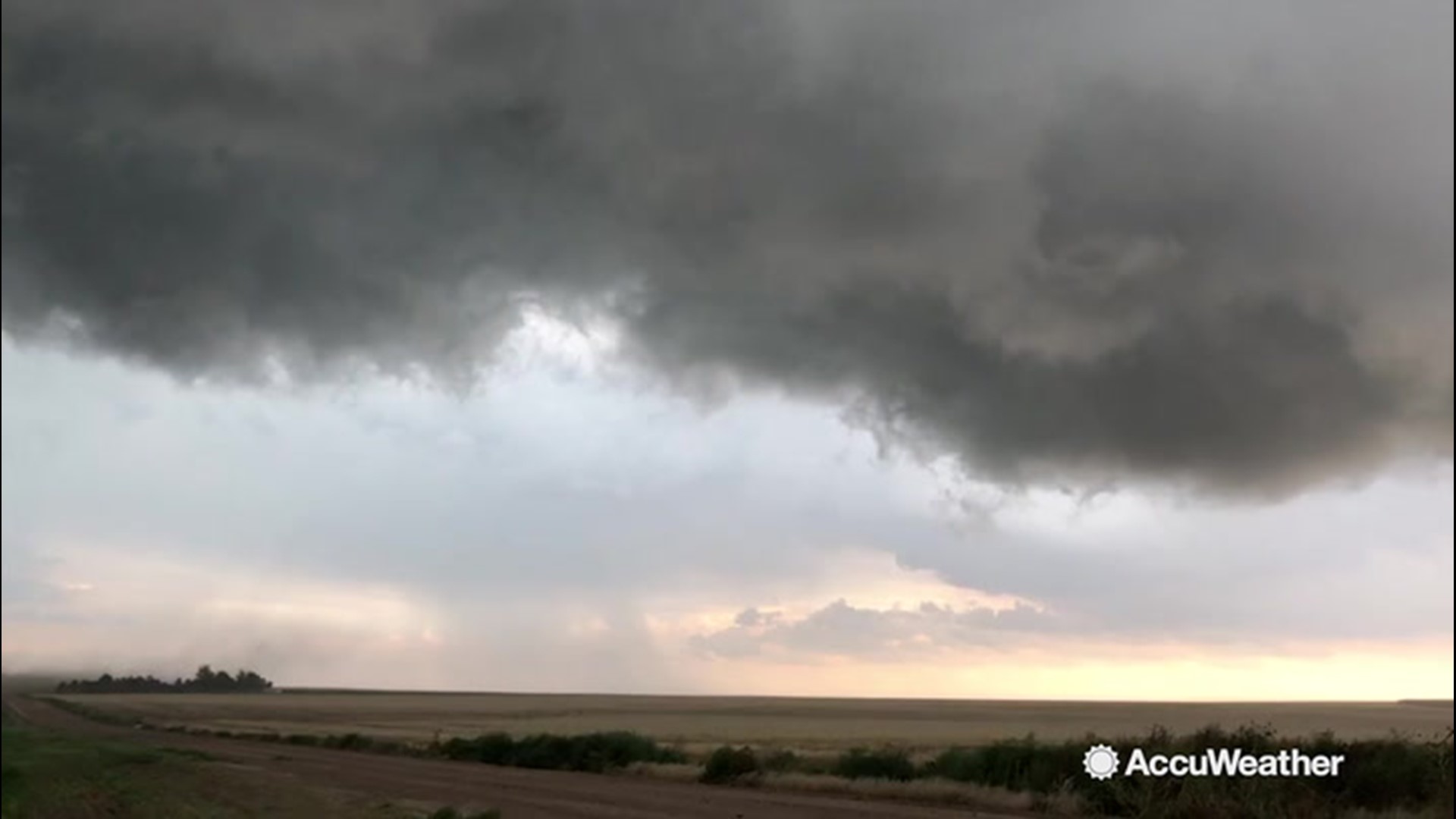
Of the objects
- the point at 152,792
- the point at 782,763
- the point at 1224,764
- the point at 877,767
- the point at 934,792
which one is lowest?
the point at 152,792

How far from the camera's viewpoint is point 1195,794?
23766mm

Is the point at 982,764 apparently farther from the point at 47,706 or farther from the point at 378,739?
the point at 47,706

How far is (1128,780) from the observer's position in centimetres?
2697

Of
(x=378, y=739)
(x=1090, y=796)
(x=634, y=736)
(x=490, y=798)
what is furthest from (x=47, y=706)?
(x=1090, y=796)

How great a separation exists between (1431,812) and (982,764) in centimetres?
1357

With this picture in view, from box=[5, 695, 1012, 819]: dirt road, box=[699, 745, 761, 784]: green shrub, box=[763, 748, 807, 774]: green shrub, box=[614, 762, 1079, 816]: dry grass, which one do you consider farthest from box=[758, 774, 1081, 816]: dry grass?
box=[763, 748, 807, 774]: green shrub

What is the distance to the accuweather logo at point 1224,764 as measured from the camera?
86.2 ft

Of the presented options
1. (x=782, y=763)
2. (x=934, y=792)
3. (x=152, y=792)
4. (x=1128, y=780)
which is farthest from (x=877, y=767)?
(x=152, y=792)

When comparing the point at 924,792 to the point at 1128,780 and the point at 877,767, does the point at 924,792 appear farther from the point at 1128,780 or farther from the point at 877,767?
the point at 877,767

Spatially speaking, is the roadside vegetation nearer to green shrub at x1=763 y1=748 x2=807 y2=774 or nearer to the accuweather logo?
green shrub at x1=763 y1=748 x2=807 y2=774

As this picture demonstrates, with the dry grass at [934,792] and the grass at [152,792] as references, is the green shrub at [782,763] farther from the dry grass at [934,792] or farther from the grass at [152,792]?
the grass at [152,792]

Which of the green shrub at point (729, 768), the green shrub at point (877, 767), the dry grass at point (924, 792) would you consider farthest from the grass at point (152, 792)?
the green shrub at point (877, 767)

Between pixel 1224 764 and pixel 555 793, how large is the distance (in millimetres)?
17429

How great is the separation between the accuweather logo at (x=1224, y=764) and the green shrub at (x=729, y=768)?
45.1 feet
